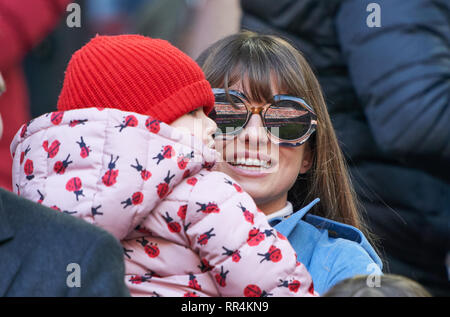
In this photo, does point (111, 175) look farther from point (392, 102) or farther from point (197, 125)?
point (392, 102)

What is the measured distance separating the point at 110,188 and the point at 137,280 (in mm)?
239

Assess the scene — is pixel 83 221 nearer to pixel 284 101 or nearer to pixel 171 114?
pixel 171 114

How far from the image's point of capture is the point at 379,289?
4.69 ft

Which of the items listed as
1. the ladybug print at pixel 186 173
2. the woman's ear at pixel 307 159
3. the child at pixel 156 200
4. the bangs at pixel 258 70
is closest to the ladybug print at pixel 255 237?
the child at pixel 156 200

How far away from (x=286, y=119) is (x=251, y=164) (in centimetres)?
19

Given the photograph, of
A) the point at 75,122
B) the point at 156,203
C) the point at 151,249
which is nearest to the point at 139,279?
the point at 151,249

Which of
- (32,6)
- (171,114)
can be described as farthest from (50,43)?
(171,114)

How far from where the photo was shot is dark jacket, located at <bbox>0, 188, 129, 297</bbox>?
1.38 meters

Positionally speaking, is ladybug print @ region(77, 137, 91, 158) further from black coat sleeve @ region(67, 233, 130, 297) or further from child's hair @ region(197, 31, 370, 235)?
child's hair @ region(197, 31, 370, 235)

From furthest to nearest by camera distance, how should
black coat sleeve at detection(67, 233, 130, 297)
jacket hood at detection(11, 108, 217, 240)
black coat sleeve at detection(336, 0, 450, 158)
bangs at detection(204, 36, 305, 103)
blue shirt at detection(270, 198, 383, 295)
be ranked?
black coat sleeve at detection(336, 0, 450, 158) → bangs at detection(204, 36, 305, 103) → blue shirt at detection(270, 198, 383, 295) → jacket hood at detection(11, 108, 217, 240) → black coat sleeve at detection(67, 233, 130, 297)

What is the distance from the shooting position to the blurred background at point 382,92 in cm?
278

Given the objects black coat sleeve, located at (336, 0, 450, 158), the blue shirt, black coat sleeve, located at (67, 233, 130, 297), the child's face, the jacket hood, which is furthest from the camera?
black coat sleeve, located at (336, 0, 450, 158)

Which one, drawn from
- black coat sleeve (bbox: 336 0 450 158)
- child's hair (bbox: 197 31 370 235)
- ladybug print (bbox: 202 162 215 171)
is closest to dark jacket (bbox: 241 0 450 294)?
black coat sleeve (bbox: 336 0 450 158)

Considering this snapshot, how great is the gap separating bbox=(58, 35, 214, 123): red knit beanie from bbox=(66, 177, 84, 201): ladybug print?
0.86 feet
